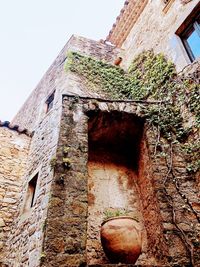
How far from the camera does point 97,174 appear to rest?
4.96 m

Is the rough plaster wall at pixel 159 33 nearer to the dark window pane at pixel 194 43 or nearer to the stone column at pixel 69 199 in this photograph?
the dark window pane at pixel 194 43

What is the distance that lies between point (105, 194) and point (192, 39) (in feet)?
12.2

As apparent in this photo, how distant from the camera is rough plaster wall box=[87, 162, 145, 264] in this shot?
415cm

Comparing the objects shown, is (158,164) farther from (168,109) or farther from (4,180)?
(4,180)

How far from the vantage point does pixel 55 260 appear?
3146 mm

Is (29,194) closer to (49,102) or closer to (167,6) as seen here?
(49,102)

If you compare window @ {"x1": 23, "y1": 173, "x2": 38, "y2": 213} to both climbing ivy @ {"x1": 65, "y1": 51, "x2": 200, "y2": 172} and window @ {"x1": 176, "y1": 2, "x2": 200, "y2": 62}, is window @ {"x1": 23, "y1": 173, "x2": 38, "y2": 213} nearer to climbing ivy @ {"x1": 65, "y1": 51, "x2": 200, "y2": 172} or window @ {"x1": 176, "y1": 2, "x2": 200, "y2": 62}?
climbing ivy @ {"x1": 65, "y1": 51, "x2": 200, "y2": 172}

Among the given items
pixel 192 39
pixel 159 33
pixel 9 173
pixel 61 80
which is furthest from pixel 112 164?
pixel 159 33

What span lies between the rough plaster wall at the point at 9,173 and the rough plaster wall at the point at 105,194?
2239mm

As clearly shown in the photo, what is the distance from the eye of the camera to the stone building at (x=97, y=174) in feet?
11.7

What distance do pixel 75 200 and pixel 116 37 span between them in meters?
7.07

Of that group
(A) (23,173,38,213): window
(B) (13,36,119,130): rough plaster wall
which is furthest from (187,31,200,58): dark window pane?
(A) (23,173,38,213): window

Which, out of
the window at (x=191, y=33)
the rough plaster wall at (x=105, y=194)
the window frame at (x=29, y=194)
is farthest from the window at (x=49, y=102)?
the window at (x=191, y=33)

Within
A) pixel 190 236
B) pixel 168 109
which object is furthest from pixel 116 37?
pixel 190 236
